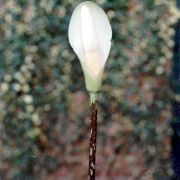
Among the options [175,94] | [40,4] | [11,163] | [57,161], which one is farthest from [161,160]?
[40,4]

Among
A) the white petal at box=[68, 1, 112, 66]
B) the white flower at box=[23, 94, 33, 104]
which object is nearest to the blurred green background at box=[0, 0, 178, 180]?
the white flower at box=[23, 94, 33, 104]

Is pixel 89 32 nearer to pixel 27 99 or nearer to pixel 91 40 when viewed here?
pixel 91 40

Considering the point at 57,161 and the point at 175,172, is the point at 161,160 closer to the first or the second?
the point at 175,172

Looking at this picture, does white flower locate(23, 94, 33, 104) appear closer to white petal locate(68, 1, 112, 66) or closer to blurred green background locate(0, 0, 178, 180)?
blurred green background locate(0, 0, 178, 180)

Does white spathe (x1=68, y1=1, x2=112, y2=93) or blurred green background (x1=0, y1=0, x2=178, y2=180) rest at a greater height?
white spathe (x1=68, y1=1, x2=112, y2=93)

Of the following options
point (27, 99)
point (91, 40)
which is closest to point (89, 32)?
point (91, 40)
